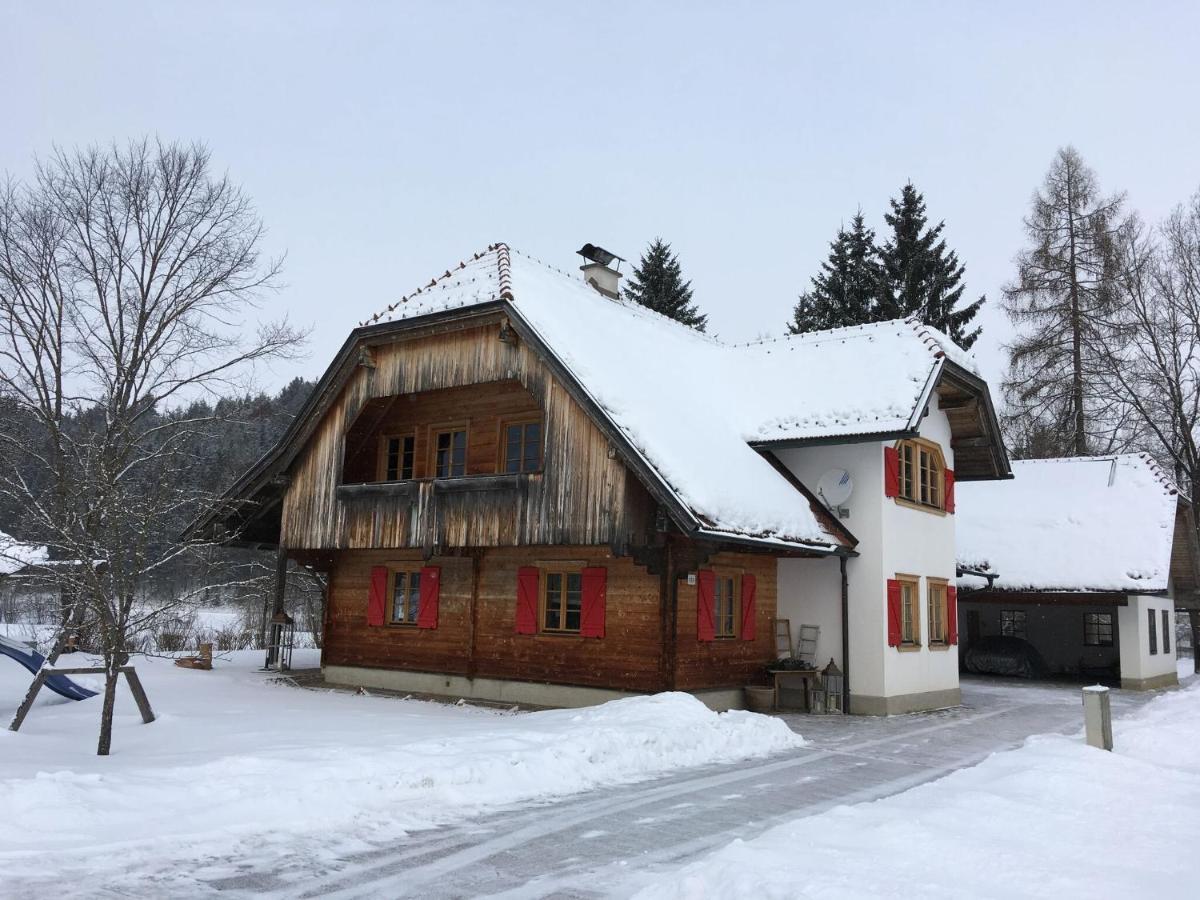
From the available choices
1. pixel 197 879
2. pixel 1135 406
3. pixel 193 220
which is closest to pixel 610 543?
pixel 197 879

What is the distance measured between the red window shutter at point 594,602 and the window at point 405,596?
4.20 meters

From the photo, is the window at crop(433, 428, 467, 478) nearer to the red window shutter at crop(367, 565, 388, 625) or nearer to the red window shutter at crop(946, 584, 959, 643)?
the red window shutter at crop(367, 565, 388, 625)

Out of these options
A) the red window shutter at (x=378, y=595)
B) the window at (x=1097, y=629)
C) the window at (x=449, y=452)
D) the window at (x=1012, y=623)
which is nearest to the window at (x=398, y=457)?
the window at (x=449, y=452)

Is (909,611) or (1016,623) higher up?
(909,611)

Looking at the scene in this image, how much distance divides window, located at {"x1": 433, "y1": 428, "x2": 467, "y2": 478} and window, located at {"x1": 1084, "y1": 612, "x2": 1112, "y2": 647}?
19.2 m

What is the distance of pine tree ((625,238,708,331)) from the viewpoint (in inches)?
1676

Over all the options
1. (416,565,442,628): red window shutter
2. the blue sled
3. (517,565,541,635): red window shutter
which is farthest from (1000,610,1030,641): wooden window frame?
the blue sled

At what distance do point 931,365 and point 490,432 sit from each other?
321 inches

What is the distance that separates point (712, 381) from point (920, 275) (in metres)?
21.0

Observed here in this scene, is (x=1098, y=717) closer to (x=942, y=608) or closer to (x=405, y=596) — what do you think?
(x=942, y=608)

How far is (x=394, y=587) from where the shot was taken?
2002 centimetres

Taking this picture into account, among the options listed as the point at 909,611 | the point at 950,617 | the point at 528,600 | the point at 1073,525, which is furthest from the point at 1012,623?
the point at 528,600

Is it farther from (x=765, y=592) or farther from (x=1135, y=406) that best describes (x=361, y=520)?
(x=1135, y=406)

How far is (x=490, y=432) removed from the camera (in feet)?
60.7
